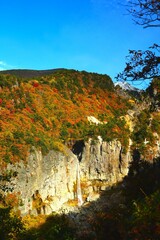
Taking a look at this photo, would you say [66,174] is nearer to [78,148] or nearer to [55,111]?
[78,148]

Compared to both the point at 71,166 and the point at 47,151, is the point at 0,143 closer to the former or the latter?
the point at 47,151

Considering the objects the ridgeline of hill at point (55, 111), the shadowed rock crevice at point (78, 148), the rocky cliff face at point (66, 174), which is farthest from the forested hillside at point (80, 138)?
the shadowed rock crevice at point (78, 148)

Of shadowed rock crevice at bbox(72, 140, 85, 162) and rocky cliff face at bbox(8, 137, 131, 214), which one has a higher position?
shadowed rock crevice at bbox(72, 140, 85, 162)

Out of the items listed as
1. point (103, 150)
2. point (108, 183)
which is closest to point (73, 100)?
point (103, 150)

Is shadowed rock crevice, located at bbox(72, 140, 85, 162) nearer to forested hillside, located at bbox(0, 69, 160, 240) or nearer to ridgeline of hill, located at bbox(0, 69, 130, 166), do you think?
forested hillside, located at bbox(0, 69, 160, 240)

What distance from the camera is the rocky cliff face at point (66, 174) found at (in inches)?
1409

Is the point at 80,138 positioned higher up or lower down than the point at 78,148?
higher up

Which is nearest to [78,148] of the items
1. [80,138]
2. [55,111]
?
[80,138]

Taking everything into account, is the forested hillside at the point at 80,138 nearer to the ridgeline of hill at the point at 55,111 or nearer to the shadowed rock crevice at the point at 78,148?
the ridgeline of hill at the point at 55,111

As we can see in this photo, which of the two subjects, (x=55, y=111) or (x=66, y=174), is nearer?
(x=66, y=174)

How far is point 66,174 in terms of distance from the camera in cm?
4509

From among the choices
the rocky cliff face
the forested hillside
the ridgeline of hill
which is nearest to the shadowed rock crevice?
the rocky cliff face

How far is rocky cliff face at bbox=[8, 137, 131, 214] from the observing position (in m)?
35.8

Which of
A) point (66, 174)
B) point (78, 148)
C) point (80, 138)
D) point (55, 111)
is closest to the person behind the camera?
point (66, 174)
